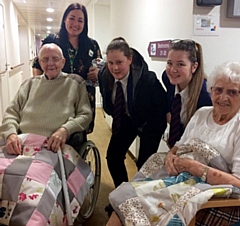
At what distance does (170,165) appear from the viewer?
1414mm

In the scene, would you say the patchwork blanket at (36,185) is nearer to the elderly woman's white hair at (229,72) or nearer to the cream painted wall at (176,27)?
the elderly woman's white hair at (229,72)

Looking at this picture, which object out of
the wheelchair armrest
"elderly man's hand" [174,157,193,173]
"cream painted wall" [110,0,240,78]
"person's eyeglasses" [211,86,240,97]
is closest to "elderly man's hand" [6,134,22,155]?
the wheelchair armrest

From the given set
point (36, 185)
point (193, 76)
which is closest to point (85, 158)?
point (36, 185)

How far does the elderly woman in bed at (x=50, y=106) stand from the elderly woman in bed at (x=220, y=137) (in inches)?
25.8

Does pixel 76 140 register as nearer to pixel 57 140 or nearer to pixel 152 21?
pixel 57 140

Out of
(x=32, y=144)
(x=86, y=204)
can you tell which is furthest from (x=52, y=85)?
(x=86, y=204)

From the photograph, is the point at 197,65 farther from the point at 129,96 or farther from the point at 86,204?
the point at 86,204

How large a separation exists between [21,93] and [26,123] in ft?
0.84

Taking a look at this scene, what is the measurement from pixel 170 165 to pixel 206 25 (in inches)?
40.1

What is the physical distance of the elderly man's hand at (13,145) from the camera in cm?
159

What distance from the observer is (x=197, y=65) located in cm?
159

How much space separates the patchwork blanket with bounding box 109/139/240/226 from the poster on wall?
0.88 m

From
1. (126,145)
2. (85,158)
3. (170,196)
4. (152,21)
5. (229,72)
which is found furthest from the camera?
(152,21)

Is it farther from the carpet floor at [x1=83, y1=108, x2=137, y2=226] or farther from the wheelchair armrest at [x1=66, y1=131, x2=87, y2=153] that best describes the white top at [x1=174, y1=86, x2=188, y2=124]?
the carpet floor at [x1=83, y1=108, x2=137, y2=226]
